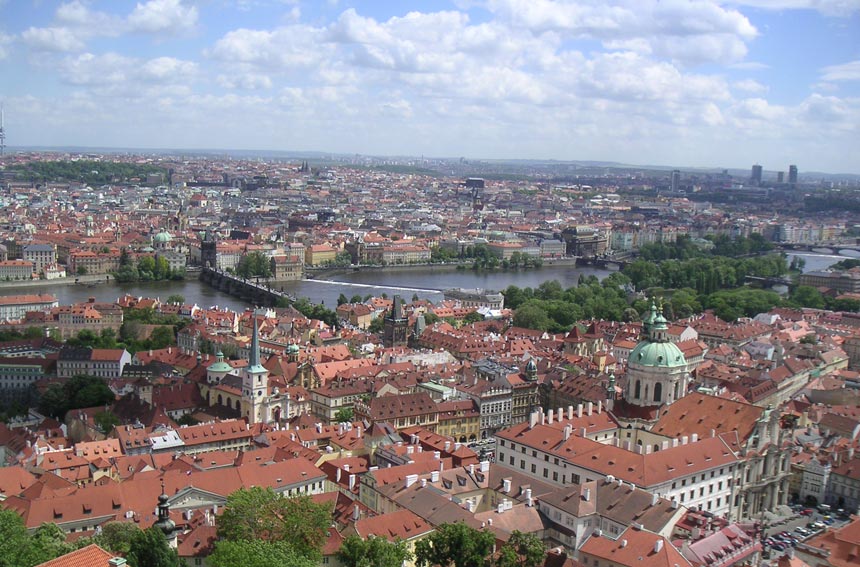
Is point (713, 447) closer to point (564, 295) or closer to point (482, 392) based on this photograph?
point (482, 392)

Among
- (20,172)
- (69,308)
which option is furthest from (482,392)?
(20,172)

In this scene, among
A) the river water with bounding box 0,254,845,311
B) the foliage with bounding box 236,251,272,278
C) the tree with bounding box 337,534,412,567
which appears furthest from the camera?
the foliage with bounding box 236,251,272,278

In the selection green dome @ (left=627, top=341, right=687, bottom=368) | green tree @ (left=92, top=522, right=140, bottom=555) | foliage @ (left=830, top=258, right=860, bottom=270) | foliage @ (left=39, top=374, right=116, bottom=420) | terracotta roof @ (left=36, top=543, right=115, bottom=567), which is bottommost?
foliage @ (left=39, top=374, right=116, bottom=420)

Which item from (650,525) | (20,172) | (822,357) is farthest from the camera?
(20,172)

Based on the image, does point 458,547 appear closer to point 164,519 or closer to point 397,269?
point 164,519

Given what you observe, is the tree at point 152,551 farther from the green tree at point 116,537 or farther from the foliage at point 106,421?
the foliage at point 106,421

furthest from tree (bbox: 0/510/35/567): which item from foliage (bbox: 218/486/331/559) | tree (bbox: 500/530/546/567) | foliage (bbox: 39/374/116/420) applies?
foliage (bbox: 39/374/116/420)

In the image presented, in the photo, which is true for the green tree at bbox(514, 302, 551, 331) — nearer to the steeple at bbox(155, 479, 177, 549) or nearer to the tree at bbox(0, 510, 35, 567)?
the tree at bbox(0, 510, 35, 567)
